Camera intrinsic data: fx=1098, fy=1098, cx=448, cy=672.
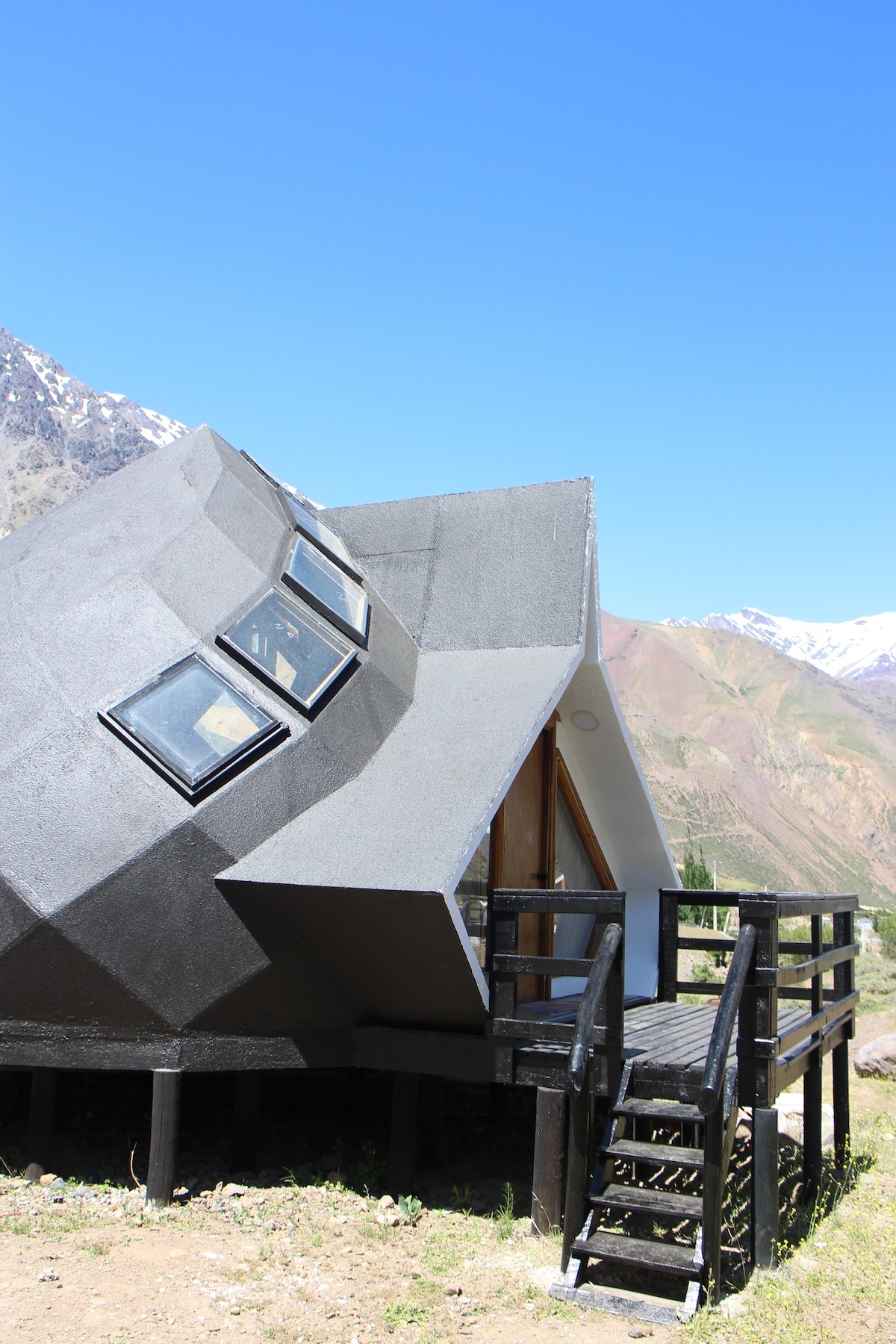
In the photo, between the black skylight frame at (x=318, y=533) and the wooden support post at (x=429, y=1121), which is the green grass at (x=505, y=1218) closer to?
the wooden support post at (x=429, y=1121)

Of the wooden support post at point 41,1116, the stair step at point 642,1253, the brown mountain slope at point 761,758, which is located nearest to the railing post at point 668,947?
the stair step at point 642,1253

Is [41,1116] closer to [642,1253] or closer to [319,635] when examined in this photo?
[319,635]

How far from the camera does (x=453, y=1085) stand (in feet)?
32.2

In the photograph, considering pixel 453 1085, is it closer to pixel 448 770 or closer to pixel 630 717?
pixel 448 770

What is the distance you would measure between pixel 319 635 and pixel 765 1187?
4.26 metres

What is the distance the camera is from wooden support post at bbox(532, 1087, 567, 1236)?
235 inches

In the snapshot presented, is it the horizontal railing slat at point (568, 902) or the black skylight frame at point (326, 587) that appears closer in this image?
the horizontal railing slat at point (568, 902)

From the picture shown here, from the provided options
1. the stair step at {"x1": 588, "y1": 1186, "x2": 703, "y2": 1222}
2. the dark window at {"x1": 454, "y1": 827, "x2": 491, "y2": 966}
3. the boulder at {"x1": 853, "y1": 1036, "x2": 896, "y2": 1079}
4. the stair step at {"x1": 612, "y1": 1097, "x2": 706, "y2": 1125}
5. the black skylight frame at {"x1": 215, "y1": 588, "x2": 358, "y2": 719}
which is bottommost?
the boulder at {"x1": 853, "y1": 1036, "x2": 896, "y2": 1079}

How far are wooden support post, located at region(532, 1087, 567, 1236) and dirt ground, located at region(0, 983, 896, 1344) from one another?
5.3 inches

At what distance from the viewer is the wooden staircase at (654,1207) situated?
5.11 m

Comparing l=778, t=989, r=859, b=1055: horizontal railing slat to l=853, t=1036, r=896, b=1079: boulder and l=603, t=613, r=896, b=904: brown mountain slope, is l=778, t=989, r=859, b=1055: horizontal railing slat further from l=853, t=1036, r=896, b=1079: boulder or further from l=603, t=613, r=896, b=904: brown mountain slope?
l=603, t=613, r=896, b=904: brown mountain slope

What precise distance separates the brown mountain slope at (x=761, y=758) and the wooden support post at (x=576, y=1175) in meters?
65.7

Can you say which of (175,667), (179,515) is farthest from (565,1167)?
(179,515)

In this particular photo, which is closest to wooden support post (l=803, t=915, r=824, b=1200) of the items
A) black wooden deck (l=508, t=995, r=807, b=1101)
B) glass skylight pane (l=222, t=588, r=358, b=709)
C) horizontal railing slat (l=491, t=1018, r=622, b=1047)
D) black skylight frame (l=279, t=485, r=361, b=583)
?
black wooden deck (l=508, t=995, r=807, b=1101)
